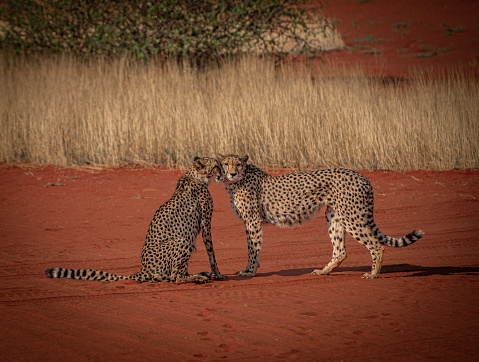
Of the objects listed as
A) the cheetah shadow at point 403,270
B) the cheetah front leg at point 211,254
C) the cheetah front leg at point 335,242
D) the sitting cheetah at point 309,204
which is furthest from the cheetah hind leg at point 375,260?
the cheetah front leg at point 211,254

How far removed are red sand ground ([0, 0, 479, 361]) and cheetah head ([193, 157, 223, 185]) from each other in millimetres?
848

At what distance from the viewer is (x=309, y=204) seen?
19.0 ft

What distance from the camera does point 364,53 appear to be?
96.7 ft

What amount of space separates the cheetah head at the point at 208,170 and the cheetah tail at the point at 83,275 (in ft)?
3.88

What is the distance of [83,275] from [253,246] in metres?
1.48

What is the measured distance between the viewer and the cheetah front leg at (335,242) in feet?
18.5

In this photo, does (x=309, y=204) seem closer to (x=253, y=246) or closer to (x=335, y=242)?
(x=335, y=242)

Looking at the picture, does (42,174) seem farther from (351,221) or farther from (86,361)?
(86,361)

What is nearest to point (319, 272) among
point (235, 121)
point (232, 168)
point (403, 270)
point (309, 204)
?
point (309, 204)

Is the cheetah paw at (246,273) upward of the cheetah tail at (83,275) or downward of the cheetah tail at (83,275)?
downward

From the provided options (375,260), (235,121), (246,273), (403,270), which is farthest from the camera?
(235,121)

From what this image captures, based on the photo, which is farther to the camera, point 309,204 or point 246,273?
point 309,204

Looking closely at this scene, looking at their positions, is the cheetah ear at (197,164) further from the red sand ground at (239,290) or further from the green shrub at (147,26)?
the green shrub at (147,26)

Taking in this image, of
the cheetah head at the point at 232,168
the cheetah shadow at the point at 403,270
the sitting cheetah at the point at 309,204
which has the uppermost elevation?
the cheetah head at the point at 232,168
